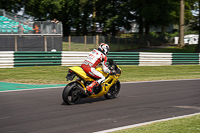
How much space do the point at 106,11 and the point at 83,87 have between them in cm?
4212

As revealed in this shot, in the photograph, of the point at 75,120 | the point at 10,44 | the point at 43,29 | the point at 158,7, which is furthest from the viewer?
the point at 158,7

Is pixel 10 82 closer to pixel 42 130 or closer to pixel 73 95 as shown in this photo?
pixel 73 95

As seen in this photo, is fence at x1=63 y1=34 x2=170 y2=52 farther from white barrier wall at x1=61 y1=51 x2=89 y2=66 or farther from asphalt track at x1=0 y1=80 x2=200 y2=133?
asphalt track at x1=0 y1=80 x2=200 y2=133

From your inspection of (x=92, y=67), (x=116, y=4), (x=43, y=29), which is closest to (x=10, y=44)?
(x=43, y=29)

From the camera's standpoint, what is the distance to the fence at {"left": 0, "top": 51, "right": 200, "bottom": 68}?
726 inches

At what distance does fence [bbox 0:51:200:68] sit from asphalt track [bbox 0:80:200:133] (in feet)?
26.6

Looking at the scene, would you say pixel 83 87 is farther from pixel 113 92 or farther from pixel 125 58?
pixel 125 58

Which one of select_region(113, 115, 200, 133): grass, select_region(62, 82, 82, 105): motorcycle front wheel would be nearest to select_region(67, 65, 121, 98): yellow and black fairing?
select_region(62, 82, 82, 105): motorcycle front wheel

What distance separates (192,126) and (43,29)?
2079cm

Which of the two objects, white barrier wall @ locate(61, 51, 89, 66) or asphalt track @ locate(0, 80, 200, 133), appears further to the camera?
white barrier wall @ locate(61, 51, 89, 66)

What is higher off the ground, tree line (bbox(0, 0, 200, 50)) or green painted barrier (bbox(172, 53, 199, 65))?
tree line (bbox(0, 0, 200, 50))

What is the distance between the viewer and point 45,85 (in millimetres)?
12430

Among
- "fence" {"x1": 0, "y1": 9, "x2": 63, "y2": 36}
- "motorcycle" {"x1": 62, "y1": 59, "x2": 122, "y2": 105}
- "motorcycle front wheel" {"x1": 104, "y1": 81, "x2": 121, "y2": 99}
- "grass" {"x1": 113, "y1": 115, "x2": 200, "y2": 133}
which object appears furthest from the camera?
"fence" {"x1": 0, "y1": 9, "x2": 63, "y2": 36}

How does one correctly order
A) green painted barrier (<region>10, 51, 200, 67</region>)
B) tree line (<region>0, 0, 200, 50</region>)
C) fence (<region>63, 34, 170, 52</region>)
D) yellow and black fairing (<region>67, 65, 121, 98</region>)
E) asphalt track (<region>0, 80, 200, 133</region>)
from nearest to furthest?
asphalt track (<region>0, 80, 200, 133</region>)
yellow and black fairing (<region>67, 65, 121, 98</region>)
green painted barrier (<region>10, 51, 200, 67</region>)
fence (<region>63, 34, 170, 52</region>)
tree line (<region>0, 0, 200, 50</region>)
